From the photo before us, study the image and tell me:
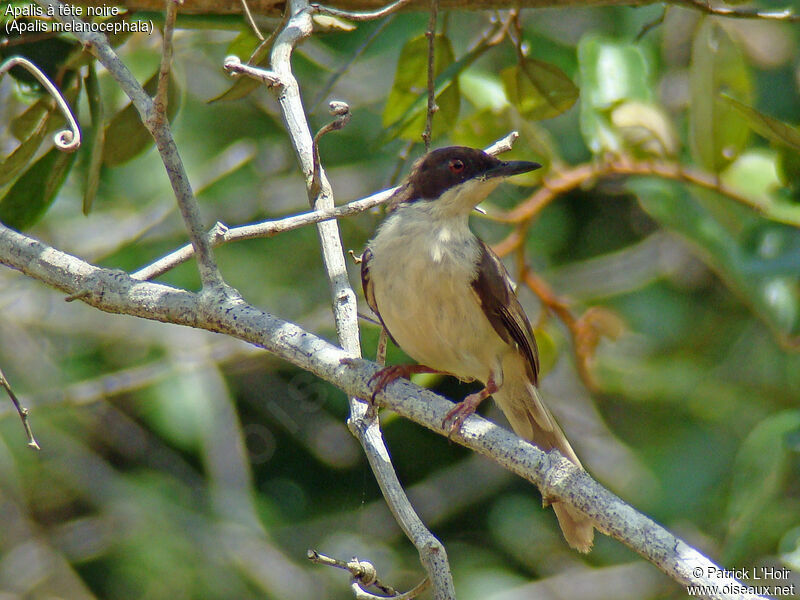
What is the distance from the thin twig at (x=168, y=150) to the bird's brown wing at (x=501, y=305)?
1346 mm

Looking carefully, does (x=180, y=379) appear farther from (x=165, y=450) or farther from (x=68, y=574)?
(x=68, y=574)

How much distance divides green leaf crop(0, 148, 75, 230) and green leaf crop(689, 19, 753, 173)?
2620mm

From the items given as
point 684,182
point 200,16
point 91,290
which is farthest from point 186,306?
point 684,182

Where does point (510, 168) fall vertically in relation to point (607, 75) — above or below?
below

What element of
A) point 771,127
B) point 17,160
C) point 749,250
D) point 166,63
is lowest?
point 749,250

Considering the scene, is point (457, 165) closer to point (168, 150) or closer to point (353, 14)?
point (353, 14)

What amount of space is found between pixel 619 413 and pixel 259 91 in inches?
148

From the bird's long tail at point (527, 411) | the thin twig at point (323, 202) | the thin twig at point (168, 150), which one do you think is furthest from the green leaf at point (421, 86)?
the thin twig at point (168, 150)

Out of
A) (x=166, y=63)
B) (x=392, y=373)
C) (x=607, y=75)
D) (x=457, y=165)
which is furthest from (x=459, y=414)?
(x=607, y=75)

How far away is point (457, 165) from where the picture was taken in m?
3.96

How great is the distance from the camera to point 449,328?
3.61m

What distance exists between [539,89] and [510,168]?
44 cm

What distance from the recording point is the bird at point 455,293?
11.7 feet

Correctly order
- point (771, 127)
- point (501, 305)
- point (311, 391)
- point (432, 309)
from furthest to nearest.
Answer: point (311, 391), point (501, 305), point (432, 309), point (771, 127)
